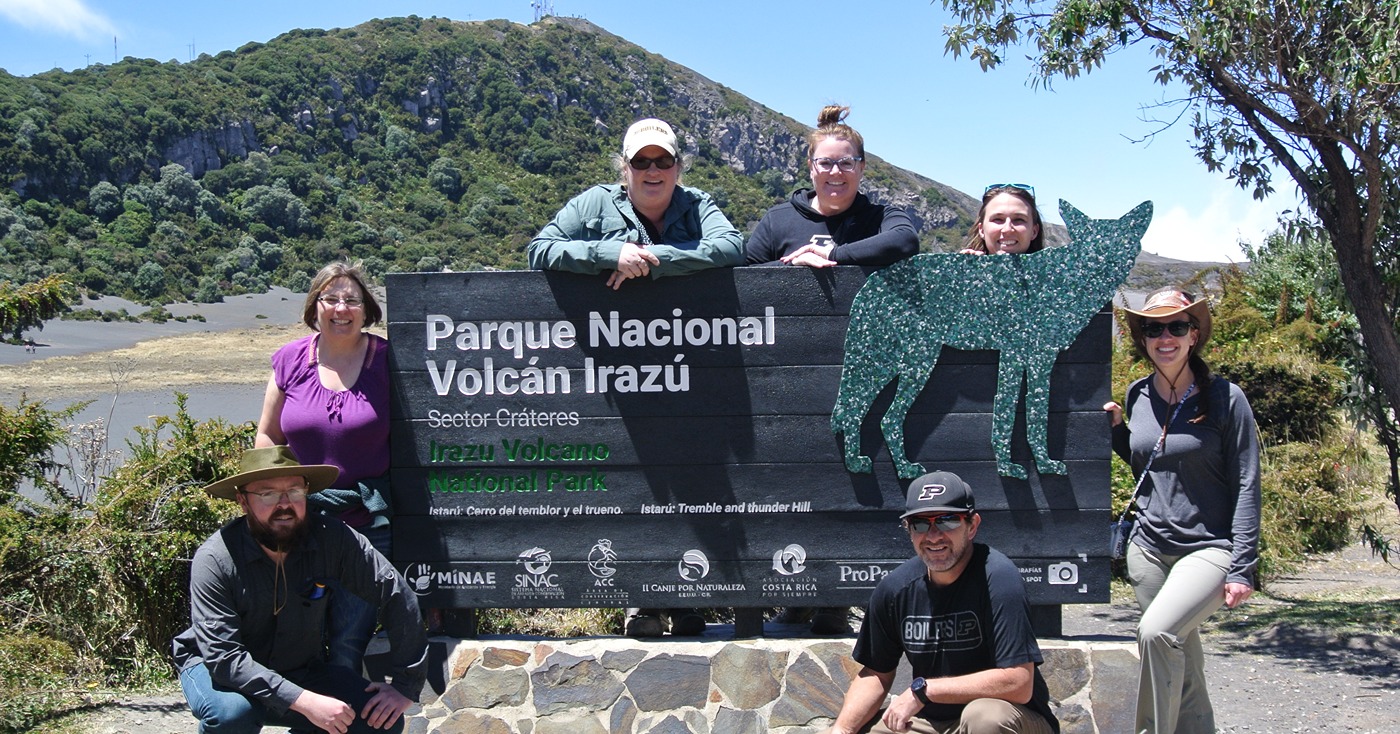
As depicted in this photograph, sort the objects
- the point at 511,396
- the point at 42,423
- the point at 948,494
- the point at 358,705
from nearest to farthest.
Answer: the point at 948,494 → the point at 358,705 → the point at 511,396 → the point at 42,423

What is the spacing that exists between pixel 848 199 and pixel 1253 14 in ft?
12.7

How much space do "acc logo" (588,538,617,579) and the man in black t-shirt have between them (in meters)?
1.41

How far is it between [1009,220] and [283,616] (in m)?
3.24

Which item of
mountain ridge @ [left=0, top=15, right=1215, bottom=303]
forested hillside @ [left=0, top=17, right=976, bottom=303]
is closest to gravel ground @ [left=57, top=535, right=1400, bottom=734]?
forested hillside @ [left=0, top=17, right=976, bottom=303]

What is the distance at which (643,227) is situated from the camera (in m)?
4.93

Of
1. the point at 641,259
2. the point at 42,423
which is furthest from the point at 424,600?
the point at 42,423

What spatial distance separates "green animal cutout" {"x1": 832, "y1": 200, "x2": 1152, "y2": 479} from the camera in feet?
15.7

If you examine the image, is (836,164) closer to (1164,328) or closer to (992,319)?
(992,319)

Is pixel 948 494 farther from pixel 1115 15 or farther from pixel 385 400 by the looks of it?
pixel 1115 15

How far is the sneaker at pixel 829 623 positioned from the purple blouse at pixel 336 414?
6.65 ft

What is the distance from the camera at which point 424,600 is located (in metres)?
5.07

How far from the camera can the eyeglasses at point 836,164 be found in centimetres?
480

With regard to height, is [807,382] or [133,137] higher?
[133,137]

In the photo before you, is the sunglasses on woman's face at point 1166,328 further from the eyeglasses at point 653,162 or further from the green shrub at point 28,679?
the green shrub at point 28,679
